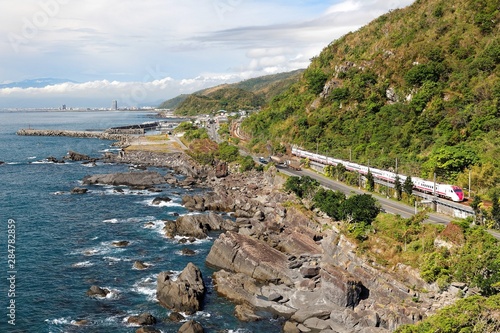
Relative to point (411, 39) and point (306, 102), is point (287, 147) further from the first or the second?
point (411, 39)

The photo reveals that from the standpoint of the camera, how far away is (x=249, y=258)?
55.2 meters

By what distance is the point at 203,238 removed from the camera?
68.2 metres

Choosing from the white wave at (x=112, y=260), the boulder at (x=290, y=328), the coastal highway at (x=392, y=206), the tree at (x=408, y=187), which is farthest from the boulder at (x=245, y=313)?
the tree at (x=408, y=187)

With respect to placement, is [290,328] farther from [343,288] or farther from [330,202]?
[330,202]

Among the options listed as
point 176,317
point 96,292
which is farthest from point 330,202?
point 96,292

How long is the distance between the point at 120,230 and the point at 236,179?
38.1 metres

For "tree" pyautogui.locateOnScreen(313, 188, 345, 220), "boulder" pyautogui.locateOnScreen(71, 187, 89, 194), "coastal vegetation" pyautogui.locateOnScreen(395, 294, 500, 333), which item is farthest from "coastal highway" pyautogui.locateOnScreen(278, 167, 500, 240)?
"boulder" pyautogui.locateOnScreen(71, 187, 89, 194)

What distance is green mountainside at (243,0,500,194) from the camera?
74.8 metres

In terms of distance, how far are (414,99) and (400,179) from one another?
106 ft

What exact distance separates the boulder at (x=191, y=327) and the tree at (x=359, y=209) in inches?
1017

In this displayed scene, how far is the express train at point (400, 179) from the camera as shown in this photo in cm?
5969

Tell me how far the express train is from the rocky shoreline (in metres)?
16.4

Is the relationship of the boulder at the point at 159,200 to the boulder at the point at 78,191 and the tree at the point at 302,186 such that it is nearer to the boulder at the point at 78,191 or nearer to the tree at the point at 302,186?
the boulder at the point at 78,191

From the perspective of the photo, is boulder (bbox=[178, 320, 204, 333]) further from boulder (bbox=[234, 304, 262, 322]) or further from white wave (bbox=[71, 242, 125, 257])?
white wave (bbox=[71, 242, 125, 257])
